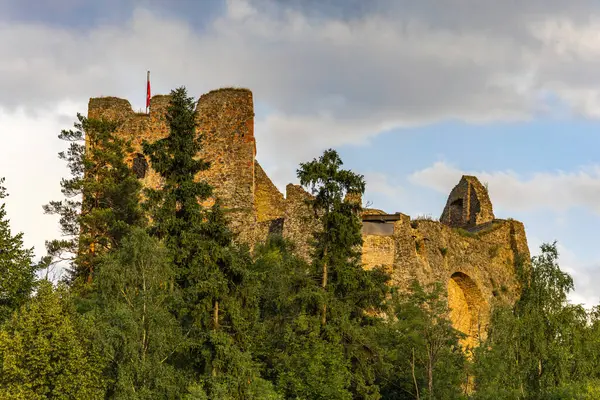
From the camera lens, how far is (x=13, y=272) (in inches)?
1503

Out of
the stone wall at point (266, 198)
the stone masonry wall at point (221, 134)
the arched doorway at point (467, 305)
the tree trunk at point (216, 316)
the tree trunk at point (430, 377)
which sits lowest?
the tree trunk at point (430, 377)

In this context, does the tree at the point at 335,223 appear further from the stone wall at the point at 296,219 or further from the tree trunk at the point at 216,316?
the stone wall at the point at 296,219

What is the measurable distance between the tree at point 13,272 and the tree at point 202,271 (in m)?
6.45

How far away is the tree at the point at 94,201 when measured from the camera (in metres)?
42.9

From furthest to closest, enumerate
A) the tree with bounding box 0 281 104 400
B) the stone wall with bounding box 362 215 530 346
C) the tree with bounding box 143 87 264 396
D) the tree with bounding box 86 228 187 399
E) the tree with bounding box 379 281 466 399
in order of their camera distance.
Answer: the stone wall with bounding box 362 215 530 346
the tree with bounding box 379 281 466 399
the tree with bounding box 143 87 264 396
the tree with bounding box 86 228 187 399
the tree with bounding box 0 281 104 400

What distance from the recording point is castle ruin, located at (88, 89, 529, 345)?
1774 inches

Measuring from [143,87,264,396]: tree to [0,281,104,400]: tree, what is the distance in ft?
9.43

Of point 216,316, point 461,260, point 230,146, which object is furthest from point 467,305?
point 216,316

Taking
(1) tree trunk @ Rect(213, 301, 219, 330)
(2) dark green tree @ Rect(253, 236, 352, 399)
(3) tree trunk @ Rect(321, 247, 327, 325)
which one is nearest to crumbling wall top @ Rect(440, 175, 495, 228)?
(2) dark green tree @ Rect(253, 236, 352, 399)

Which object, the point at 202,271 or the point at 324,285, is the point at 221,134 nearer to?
the point at 324,285

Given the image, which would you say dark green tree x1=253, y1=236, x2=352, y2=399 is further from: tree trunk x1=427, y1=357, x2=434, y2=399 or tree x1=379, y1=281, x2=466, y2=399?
tree x1=379, y1=281, x2=466, y2=399

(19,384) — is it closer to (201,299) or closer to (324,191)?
(201,299)

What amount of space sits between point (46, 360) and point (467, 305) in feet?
81.9

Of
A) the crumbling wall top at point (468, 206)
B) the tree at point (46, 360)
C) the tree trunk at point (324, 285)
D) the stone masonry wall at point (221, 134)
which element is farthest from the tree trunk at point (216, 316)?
the crumbling wall top at point (468, 206)
